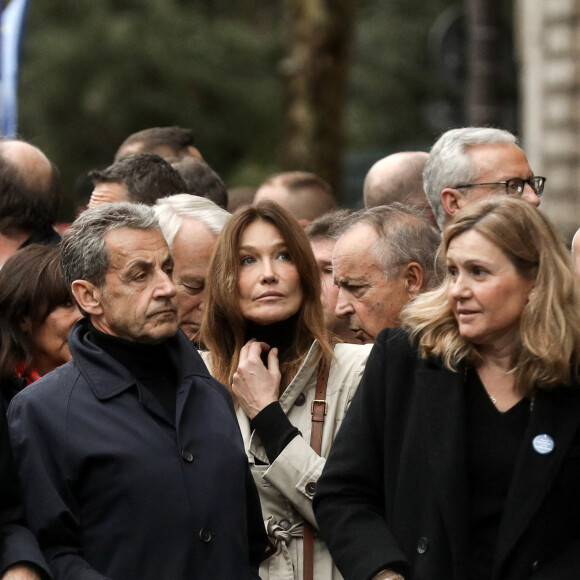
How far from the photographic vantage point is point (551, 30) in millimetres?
16328

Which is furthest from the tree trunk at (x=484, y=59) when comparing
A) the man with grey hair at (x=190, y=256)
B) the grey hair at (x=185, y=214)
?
the man with grey hair at (x=190, y=256)

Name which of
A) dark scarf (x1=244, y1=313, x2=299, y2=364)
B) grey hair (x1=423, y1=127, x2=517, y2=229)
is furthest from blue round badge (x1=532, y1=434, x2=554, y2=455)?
grey hair (x1=423, y1=127, x2=517, y2=229)

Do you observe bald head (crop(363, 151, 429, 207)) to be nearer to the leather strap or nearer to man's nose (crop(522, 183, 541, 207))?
man's nose (crop(522, 183, 541, 207))

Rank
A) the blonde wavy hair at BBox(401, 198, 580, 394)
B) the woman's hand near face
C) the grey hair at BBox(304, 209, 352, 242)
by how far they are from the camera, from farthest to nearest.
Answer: the grey hair at BBox(304, 209, 352, 242)
the woman's hand near face
the blonde wavy hair at BBox(401, 198, 580, 394)

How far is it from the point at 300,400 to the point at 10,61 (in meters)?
5.00

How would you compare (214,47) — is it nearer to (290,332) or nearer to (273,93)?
(273,93)

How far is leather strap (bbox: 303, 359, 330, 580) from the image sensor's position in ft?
16.0

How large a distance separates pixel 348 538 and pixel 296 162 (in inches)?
450

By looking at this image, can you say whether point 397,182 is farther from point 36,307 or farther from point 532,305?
point 532,305

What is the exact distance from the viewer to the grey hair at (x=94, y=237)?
4680 millimetres

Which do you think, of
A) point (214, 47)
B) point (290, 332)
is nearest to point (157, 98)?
point (214, 47)

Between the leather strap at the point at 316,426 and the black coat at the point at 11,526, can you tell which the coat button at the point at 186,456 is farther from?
the leather strap at the point at 316,426

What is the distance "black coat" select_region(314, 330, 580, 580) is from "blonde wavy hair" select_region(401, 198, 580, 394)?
71 millimetres

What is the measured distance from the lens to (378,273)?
218 inches
